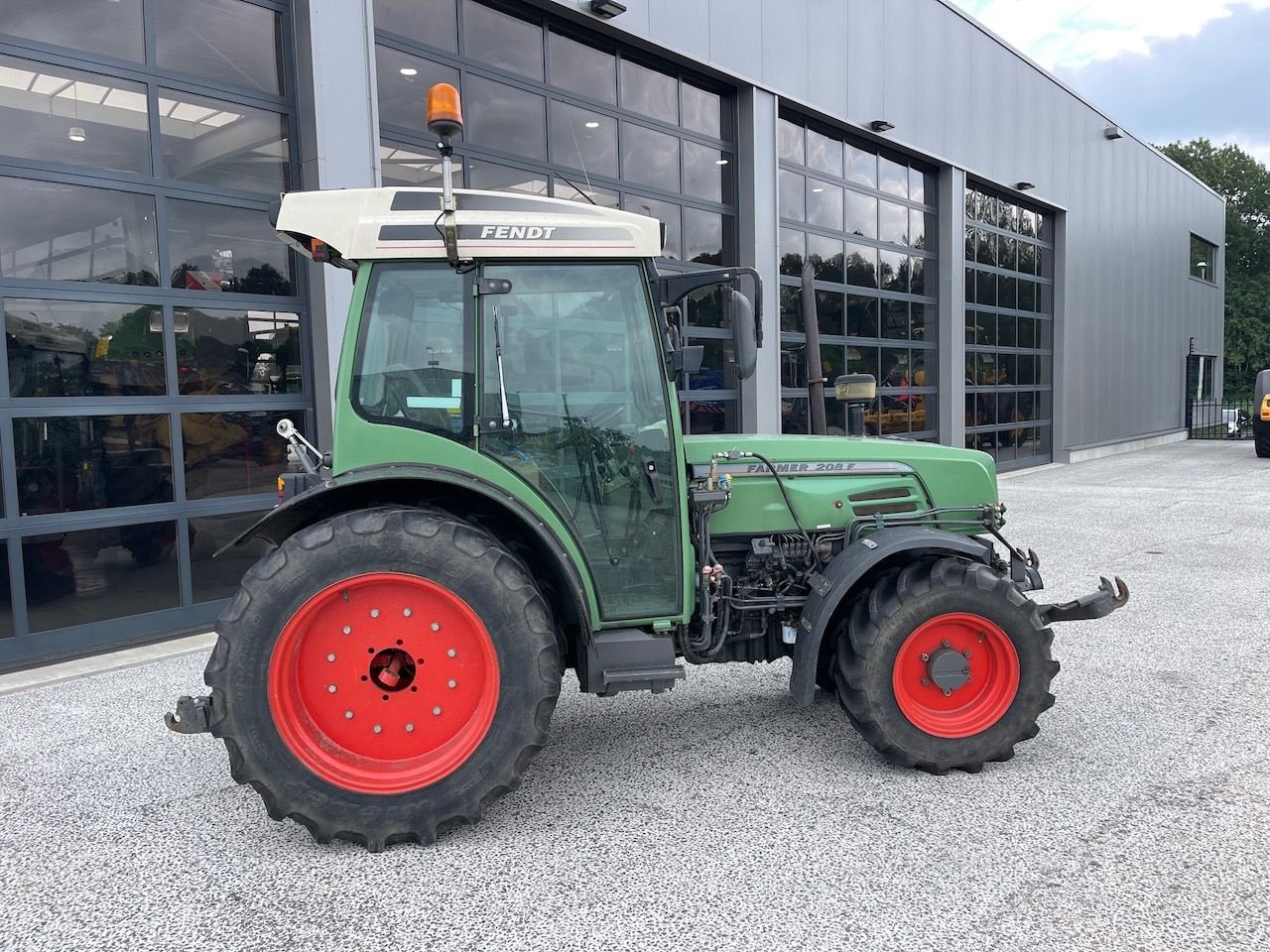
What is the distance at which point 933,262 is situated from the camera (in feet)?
46.9

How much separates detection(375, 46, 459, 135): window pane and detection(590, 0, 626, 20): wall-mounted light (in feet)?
5.53

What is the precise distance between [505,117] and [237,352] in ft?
10.9

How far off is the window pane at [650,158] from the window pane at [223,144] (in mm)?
3706

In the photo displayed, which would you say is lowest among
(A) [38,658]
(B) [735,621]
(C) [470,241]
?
(A) [38,658]

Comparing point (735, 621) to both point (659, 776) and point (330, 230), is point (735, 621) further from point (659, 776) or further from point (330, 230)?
point (330, 230)

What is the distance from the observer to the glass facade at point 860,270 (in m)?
11.1

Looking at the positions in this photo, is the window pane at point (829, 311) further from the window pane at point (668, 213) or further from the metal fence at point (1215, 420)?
the metal fence at point (1215, 420)

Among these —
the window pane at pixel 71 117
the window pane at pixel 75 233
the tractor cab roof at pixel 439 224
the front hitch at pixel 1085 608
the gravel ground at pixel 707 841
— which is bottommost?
the gravel ground at pixel 707 841

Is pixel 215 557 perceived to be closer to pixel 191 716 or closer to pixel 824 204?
pixel 191 716

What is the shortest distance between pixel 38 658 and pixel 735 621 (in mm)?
4565

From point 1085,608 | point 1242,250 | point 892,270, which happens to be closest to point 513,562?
point 1085,608

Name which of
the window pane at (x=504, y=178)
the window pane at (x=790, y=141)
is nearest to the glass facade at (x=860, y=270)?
the window pane at (x=790, y=141)

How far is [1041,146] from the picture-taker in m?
16.5

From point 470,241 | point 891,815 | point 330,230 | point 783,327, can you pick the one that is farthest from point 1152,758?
point 783,327
